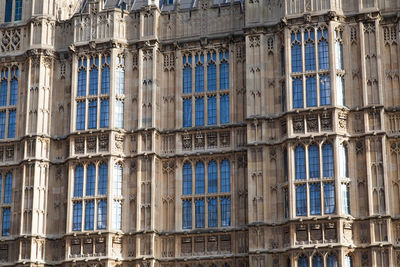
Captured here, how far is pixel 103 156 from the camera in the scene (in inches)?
1743

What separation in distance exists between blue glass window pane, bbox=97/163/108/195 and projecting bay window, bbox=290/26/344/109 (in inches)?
411

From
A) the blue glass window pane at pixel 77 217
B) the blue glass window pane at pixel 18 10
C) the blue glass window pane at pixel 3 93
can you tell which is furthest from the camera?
the blue glass window pane at pixel 18 10

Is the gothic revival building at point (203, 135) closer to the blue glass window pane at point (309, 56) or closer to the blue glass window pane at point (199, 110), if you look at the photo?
the blue glass window pane at point (309, 56)

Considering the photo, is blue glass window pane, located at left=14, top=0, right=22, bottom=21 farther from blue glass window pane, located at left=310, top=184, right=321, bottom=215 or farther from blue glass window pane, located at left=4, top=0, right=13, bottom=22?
blue glass window pane, located at left=310, top=184, right=321, bottom=215

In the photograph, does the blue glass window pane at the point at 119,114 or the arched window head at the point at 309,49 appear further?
the blue glass window pane at the point at 119,114

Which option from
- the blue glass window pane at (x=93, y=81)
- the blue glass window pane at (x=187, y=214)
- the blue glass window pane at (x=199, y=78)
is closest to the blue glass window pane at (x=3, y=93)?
the blue glass window pane at (x=93, y=81)

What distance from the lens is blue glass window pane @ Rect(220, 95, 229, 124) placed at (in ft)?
146

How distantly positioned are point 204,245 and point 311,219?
5.95 metres

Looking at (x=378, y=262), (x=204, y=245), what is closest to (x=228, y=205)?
(x=204, y=245)

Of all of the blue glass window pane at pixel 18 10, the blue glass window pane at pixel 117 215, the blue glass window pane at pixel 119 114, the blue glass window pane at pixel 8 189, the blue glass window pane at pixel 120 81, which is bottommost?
the blue glass window pane at pixel 117 215

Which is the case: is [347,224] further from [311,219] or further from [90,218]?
[90,218]

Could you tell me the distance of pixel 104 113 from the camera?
45312mm

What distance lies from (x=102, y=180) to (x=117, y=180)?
79 centimetres

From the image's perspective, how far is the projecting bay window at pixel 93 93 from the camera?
4534 centimetres
